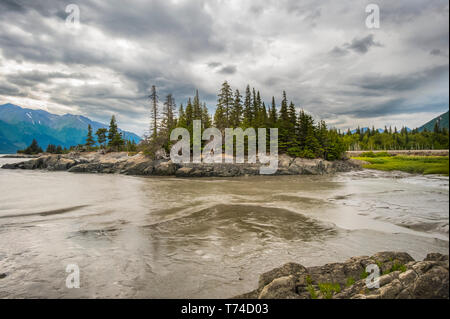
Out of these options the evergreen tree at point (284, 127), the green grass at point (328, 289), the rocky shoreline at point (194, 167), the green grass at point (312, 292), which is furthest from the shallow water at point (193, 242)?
the evergreen tree at point (284, 127)

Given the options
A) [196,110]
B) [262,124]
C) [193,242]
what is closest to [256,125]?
[262,124]

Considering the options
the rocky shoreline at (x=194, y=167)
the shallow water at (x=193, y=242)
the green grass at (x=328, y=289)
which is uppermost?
the rocky shoreline at (x=194, y=167)

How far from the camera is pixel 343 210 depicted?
11953 millimetres

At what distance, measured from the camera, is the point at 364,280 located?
11.5 ft

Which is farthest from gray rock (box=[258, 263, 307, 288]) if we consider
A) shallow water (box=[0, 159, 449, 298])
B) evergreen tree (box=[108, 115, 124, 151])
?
evergreen tree (box=[108, 115, 124, 151])

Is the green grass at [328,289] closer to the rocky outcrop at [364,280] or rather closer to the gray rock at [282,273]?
the rocky outcrop at [364,280]

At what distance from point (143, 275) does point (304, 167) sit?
39898 mm

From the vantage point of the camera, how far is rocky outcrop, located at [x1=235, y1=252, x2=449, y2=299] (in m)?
2.57

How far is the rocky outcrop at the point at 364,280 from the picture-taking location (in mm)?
2570

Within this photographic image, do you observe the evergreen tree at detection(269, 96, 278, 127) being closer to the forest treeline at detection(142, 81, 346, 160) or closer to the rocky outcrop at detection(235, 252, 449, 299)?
the forest treeline at detection(142, 81, 346, 160)
